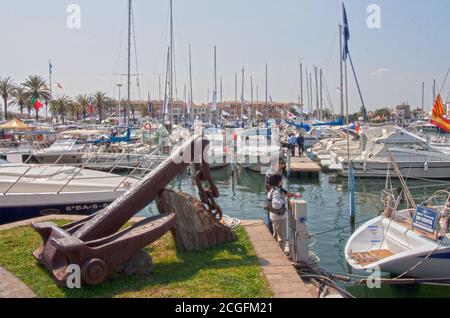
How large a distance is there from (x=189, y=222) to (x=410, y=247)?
518 cm

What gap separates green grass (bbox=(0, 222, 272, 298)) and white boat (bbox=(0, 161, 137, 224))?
600cm

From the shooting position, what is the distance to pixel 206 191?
950 centimetres

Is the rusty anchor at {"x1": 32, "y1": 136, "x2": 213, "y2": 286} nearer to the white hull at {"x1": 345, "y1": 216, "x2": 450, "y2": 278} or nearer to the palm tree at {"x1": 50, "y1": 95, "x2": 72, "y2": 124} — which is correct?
the white hull at {"x1": 345, "y1": 216, "x2": 450, "y2": 278}

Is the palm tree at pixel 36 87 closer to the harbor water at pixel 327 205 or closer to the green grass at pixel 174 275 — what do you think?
the harbor water at pixel 327 205

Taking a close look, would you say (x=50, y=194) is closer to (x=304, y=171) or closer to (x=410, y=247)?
(x=410, y=247)

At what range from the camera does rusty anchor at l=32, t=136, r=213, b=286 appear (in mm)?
6719

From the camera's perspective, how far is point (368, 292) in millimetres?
10477

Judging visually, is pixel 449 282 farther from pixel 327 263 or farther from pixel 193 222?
pixel 193 222

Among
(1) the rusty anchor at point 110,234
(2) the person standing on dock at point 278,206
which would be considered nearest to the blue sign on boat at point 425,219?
(2) the person standing on dock at point 278,206

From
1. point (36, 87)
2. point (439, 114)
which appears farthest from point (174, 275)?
point (36, 87)

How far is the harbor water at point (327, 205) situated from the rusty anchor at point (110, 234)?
5.28 m

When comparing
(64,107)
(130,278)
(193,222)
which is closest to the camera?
(130,278)
